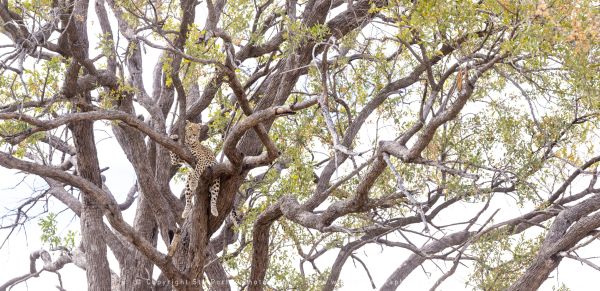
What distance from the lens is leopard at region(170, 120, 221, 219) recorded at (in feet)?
21.6

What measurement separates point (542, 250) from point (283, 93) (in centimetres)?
264

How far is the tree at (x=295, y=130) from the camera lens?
585cm

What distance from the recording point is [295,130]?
25.6 ft

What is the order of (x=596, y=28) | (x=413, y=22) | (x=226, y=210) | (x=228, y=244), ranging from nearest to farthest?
1. (x=596, y=28)
2. (x=413, y=22)
3. (x=226, y=210)
4. (x=228, y=244)

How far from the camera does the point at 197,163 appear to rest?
261 inches

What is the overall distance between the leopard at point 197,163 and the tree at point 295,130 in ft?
0.22

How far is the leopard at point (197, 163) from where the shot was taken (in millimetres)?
6598

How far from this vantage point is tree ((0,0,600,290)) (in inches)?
230

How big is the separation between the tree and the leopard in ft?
0.22

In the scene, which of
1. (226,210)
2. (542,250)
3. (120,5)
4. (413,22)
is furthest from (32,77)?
(542,250)

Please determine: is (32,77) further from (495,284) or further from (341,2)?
(495,284)

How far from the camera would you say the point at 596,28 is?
5.15 metres

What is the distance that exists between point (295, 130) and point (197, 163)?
1.45 meters

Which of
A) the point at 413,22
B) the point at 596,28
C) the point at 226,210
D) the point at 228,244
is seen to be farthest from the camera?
the point at 228,244
